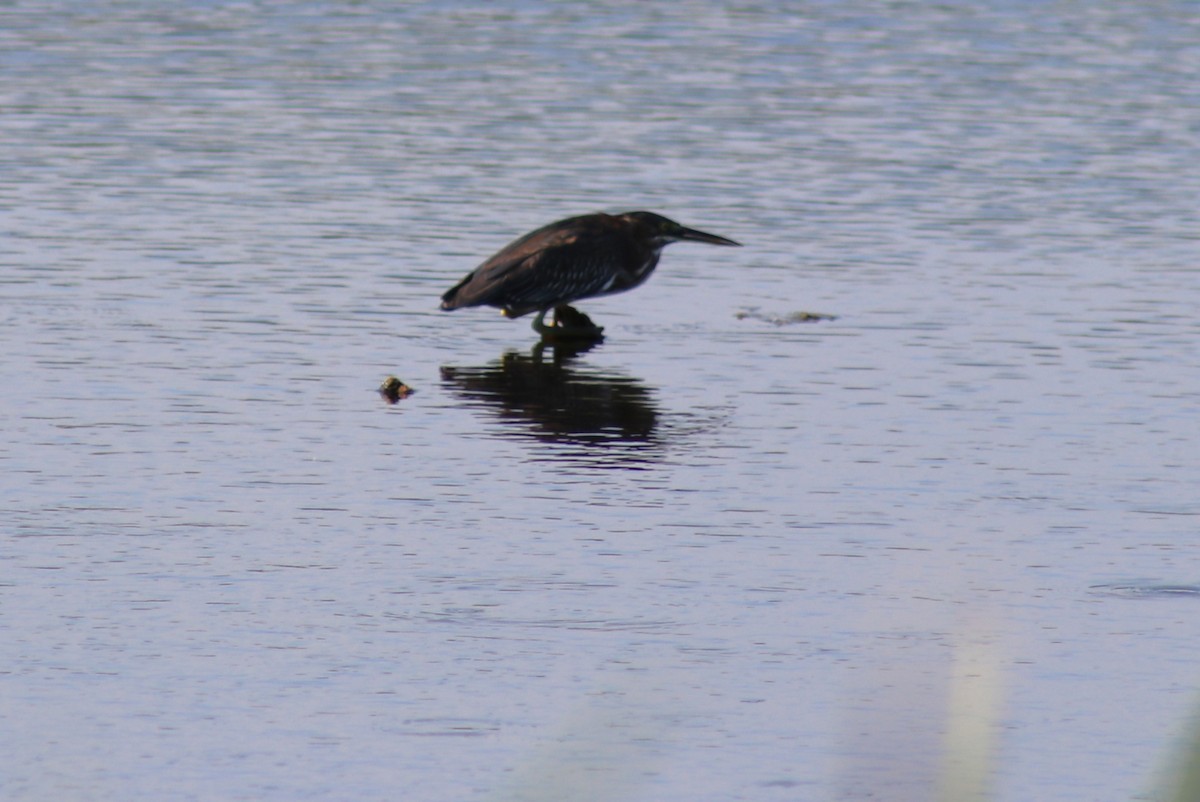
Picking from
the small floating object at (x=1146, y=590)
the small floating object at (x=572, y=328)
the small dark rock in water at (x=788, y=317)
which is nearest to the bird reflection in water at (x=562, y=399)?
the small floating object at (x=572, y=328)

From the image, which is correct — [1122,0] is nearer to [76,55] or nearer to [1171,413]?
[76,55]

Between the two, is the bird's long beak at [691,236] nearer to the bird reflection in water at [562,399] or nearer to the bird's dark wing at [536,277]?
the bird's dark wing at [536,277]

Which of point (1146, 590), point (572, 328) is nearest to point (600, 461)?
point (1146, 590)

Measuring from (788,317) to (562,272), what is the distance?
1.23 m

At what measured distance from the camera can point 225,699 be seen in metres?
7.41

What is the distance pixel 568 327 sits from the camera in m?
14.3

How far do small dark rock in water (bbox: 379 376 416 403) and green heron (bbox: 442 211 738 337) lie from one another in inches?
74.1

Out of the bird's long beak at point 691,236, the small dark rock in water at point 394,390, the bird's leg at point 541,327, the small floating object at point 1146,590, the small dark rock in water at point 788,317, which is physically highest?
the small floating object at point 1146,590

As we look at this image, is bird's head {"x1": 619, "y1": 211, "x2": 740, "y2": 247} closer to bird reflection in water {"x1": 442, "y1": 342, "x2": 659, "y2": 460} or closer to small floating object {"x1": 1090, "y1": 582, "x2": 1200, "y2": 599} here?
bird reflection in water {"x1": 442, "y1": 342, "x2": 659, "y2": 460}

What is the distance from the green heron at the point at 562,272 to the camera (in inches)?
558

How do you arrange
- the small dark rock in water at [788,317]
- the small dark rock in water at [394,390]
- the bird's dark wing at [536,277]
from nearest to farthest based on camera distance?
the small dark rock in water at [394,390] < the bird's dark wing at [536,277] < the small dark rock in water at [788,317]

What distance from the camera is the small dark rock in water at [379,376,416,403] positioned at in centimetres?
1220

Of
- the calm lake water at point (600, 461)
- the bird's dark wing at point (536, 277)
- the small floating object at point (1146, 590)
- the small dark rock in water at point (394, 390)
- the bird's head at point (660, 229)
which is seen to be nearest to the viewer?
the calm lake water at point (600, 461)

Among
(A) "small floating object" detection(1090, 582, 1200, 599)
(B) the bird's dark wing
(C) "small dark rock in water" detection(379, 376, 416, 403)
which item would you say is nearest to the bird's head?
(B) the bird's dark wing
